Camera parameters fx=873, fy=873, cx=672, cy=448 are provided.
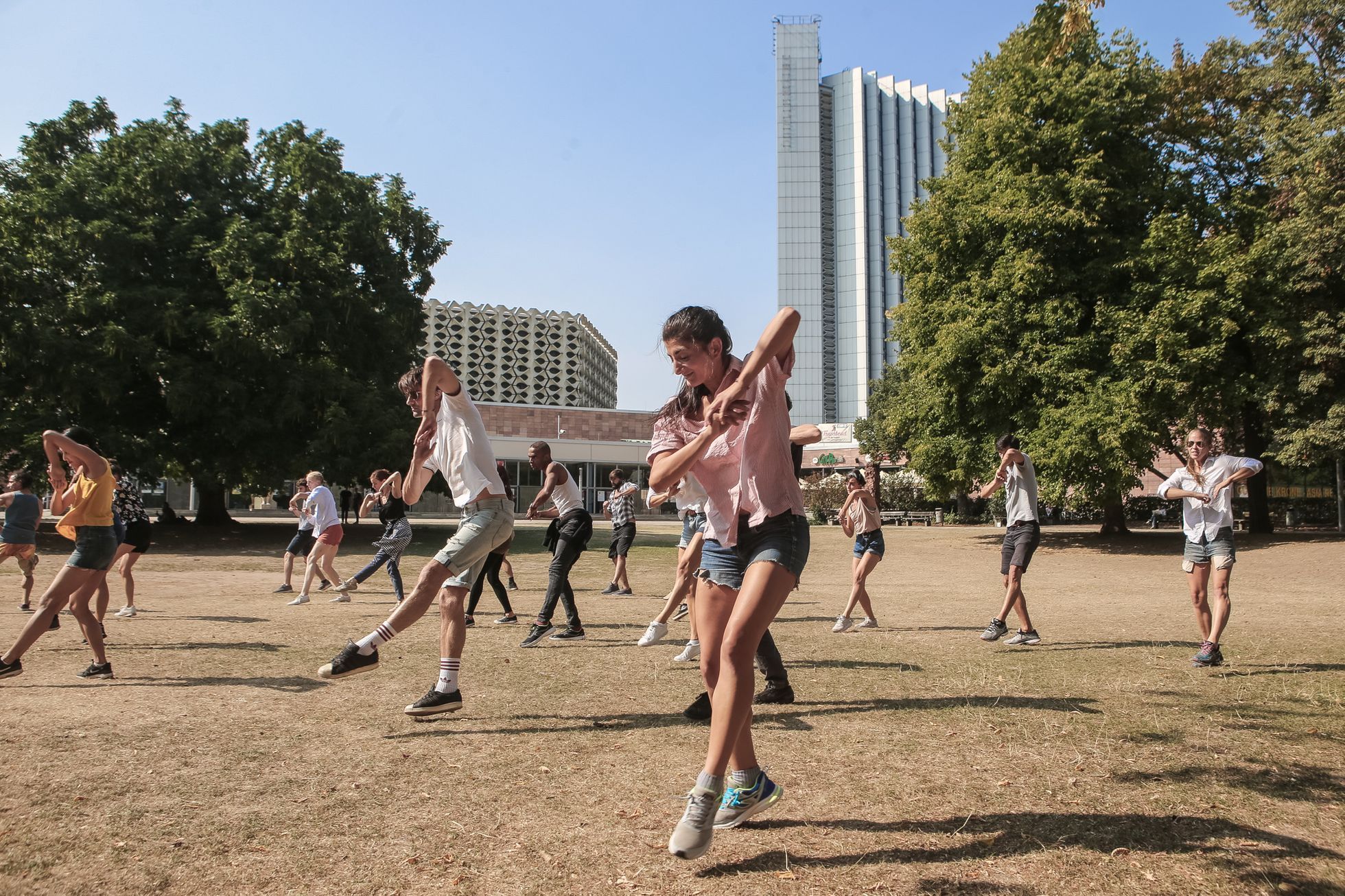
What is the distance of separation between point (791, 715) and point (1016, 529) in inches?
166

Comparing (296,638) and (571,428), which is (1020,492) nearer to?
(296,638)

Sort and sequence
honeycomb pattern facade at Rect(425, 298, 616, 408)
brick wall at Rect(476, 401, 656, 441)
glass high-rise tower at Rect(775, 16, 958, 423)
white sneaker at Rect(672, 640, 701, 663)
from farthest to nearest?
honeycomb pattern facade at Rect(425, 298, 616, 408), glass high-rise tower at Rect(775, 16, 958, 423), brick wall at Rect(476, 401, 656, 441), white sneaker at Rect(672, 640, 701, 663)

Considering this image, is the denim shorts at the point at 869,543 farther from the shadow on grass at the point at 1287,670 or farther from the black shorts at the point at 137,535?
the black shorts at the point at 137,535

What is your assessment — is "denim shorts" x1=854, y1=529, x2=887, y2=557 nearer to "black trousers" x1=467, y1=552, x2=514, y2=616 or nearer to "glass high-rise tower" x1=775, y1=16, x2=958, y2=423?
"black trousers" x1=467, y1=552, x2=514, y2=616

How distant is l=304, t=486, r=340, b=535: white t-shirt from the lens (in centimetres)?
1258

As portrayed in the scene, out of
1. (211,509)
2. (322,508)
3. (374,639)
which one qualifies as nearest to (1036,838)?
(374,639)

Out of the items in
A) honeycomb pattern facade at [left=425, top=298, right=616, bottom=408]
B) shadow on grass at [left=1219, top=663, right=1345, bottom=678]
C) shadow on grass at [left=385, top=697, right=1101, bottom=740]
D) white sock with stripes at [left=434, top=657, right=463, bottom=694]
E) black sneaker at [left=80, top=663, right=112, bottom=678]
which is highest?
honeycomb pattern facade at [left=425, top=298, right=616, bottom=408]

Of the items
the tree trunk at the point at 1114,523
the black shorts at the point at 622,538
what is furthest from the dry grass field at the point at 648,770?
the tree trunk at the point at 1114,523

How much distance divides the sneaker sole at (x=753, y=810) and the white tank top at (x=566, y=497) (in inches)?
213

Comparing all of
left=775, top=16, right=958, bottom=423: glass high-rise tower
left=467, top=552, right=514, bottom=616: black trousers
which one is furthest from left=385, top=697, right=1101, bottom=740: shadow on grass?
left=775, top=16, right=958, bottom=423: glass high-rise tower

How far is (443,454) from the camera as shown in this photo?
550 cm

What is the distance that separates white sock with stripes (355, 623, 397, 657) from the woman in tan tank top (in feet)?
18.0

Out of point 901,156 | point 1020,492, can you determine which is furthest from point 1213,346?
point 901,156

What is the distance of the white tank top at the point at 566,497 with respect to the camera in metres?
8.84
